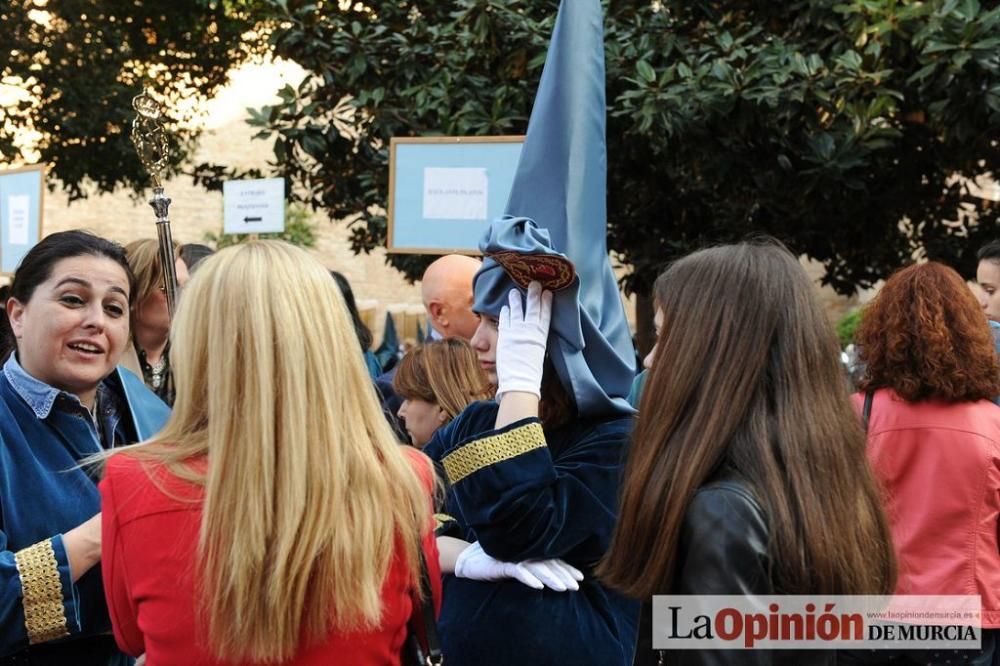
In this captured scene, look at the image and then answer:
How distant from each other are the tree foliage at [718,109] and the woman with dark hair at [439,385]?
293 centimetres

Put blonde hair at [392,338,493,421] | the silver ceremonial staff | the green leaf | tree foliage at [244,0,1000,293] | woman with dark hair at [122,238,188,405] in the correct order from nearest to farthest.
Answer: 1. the silver ceremonial staff
2. blonde hair at [392,338,493,421]
3. woman with dark hair at [122,238,188,405]
4. tree foliage at [244,0,1000,293]
5. the green leaf

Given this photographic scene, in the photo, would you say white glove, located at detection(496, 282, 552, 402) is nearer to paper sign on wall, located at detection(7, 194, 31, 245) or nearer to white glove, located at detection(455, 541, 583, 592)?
white glove, located at detection(455, 541, 583, 592)

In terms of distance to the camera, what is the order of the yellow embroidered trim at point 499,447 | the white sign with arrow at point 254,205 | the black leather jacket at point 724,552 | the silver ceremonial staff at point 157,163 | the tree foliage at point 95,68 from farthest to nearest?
the tree foliage at point 95,68 → the white sign with arrow at point 254,205 → the silver ceremonial staff at point 157,163 → the yellow embroidered trim at point 499,447 → the black leather jacket at point 724,552

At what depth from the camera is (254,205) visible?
21.9ft

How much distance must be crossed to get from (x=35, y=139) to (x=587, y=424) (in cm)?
1002

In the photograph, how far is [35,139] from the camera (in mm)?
11195

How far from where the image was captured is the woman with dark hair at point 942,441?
354cm

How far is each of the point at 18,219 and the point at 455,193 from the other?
2.80 meters

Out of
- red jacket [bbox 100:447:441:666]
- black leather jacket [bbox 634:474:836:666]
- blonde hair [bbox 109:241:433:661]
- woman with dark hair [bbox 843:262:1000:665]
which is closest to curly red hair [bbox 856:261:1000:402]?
woman with dark hair [bbox 843:262:1000:665]

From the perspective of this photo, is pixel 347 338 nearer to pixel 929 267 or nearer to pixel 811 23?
pixel 929 267

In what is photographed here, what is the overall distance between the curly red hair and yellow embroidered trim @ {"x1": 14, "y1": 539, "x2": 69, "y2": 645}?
2.57 metres

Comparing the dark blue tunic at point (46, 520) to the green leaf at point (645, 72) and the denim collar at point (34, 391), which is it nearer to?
the denim collar at point (34, 391)

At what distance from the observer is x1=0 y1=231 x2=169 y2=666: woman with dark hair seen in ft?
7.29

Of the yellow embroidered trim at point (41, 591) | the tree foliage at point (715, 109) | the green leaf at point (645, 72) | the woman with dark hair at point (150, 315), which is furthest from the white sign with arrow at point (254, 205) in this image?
the yellow embroidered trim at point (41, 591)
